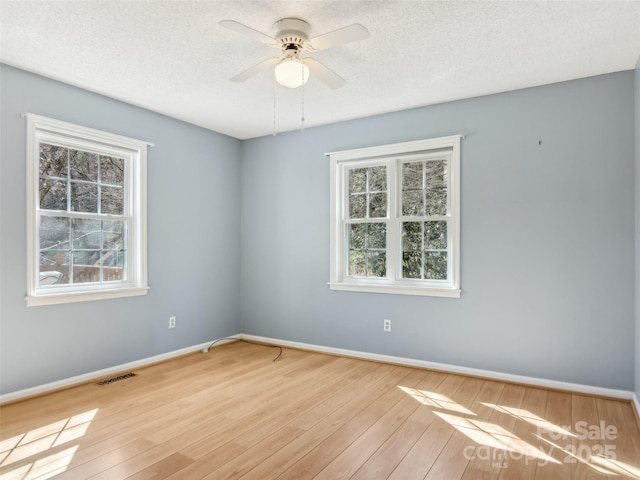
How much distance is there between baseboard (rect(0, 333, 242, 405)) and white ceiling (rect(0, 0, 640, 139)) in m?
2.56

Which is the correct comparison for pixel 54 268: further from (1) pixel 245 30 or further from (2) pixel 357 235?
(2) pixel 357 235

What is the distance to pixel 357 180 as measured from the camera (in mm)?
4535

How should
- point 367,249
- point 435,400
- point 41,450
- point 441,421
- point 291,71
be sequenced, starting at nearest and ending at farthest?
point 41,450 < point 291,71 < point 441,421 < point 435,400 < point 367,249

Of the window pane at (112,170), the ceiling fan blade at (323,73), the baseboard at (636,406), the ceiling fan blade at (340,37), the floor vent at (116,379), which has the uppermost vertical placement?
the ceiling fan blade at (340,37)

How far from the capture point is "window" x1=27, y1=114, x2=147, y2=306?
327 centimetres

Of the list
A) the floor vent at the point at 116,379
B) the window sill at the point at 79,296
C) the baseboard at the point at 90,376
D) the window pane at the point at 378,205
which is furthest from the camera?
the window pane at the point at 378,205

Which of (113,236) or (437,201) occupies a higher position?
(437,201)

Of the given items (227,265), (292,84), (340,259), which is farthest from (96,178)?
(340,259)

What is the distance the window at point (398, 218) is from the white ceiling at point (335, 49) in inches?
24.3

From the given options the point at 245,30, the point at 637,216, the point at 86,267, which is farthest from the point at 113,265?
the point at 637,216

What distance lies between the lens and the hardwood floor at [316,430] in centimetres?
219

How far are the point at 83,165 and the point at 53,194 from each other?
39 cm

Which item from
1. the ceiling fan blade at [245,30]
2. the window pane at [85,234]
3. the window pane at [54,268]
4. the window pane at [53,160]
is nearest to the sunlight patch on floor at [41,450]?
the window pane at [54,268]

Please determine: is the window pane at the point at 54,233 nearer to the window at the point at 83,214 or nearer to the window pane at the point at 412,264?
the window at the point at 83,214
